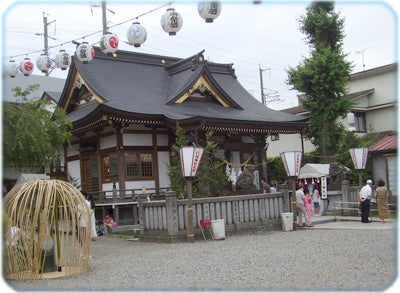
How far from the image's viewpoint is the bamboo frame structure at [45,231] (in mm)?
8289

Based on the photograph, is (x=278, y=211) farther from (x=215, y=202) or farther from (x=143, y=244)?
(x=143, y=244)

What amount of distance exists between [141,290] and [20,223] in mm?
2712

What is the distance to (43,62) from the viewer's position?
57.3ft

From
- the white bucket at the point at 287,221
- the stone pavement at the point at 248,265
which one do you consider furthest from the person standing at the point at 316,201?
the stone pavement at the point at 248,265

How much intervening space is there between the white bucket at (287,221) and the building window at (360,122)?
50.1 ft

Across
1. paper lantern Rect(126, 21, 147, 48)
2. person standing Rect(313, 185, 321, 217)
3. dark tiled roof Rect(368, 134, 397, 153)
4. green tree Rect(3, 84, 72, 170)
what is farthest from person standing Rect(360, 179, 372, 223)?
green tree Rect(3, 84, 72, 170)

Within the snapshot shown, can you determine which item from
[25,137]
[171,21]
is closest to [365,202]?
[171,21]

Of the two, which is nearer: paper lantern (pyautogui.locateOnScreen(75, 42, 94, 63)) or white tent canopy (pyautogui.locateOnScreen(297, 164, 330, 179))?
paper lantern (pyautogui.locateOnScreen(75, 42, 94, 63))

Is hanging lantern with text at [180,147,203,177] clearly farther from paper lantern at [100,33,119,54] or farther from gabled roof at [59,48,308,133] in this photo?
paper lantern at [100,33,119,54]

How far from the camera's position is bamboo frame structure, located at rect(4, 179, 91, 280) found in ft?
27.2

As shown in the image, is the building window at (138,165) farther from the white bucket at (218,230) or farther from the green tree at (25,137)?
the white bucket at (218,230)

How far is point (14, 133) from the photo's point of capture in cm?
1090

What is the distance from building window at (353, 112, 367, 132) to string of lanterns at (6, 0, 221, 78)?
17041 millimetres

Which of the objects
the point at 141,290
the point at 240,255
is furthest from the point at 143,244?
the point at 141,290
